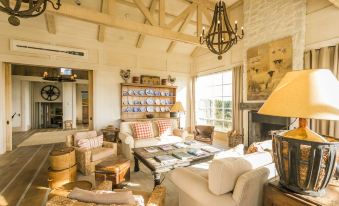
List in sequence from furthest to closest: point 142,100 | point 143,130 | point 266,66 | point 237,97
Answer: point 142,100 → point 237,97 → point 266,66 → point 143,130

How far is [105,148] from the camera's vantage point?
11.8 feet

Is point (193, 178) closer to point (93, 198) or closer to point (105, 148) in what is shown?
point (93, 198)

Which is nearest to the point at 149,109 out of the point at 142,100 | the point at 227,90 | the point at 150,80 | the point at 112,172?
the point at 142,100

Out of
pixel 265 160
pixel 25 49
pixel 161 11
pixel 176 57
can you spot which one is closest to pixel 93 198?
pixel 265 160

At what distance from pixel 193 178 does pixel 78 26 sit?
5.55 metres

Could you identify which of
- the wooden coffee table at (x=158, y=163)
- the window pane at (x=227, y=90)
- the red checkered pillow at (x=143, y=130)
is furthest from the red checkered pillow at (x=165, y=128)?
the window pane at (x=227, y=90)

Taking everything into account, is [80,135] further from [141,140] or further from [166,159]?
[166,159]

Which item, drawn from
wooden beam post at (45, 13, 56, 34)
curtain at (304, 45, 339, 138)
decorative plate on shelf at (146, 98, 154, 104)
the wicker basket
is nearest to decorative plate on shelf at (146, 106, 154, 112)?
decorative plate on shelf at (146, 98, 154, 104)

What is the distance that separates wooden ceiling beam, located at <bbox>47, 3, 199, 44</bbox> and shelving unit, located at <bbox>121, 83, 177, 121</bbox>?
233 cm

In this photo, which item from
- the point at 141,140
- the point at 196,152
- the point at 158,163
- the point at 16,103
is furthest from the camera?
the point at 16,103

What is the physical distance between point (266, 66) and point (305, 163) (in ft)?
12.8

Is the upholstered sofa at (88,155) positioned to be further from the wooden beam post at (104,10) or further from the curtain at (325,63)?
the curtain at (325,63)

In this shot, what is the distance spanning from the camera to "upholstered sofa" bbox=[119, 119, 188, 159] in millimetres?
3885

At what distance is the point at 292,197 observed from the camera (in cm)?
116
